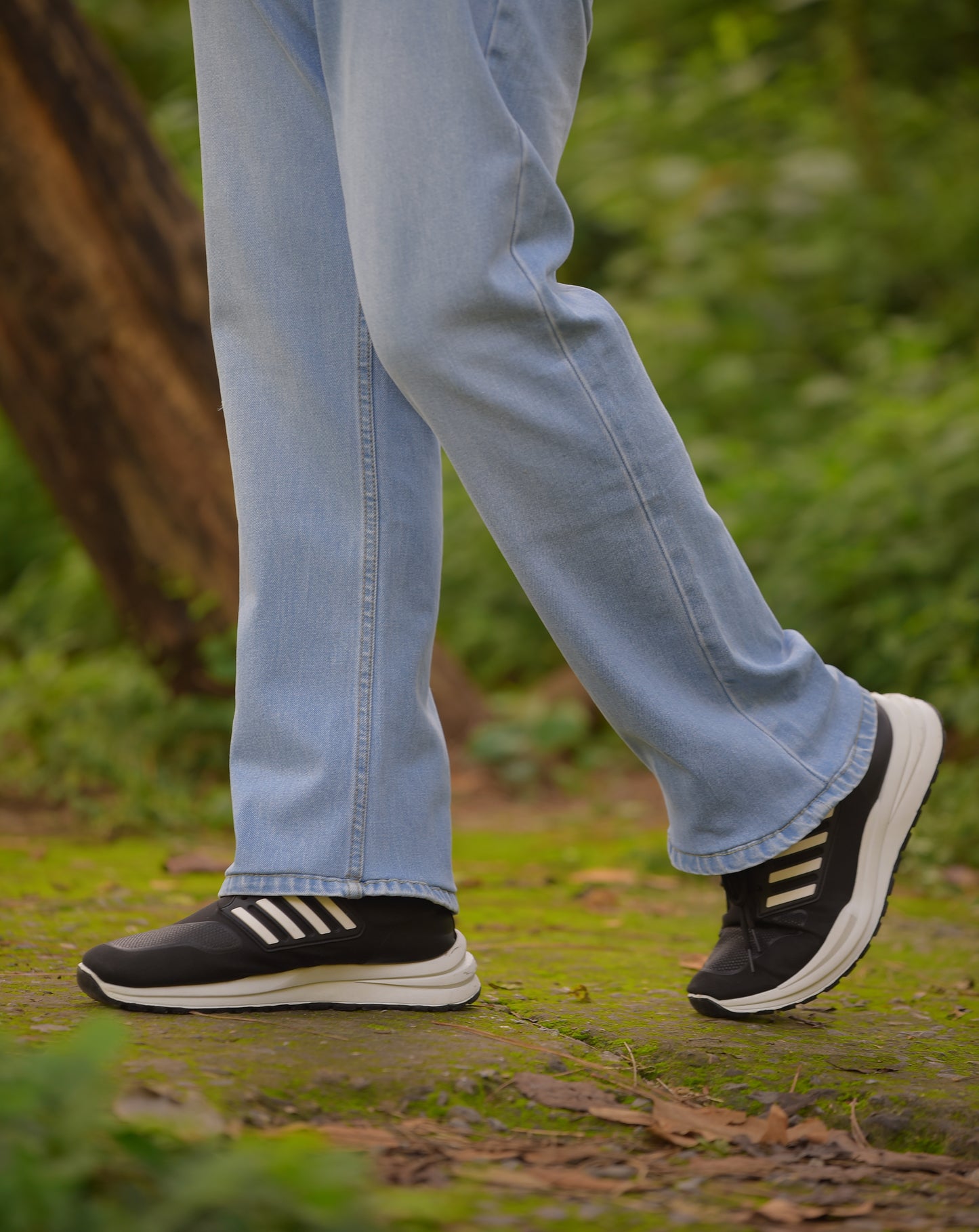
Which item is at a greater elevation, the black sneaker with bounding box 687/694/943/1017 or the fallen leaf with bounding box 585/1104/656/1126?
the fallen leaf with bounding box 585/1104/656/1126

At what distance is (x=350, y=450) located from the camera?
148 centimetres

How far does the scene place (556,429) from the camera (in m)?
1.33

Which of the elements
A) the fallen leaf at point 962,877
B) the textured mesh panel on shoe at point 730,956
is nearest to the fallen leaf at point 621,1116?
the textured mesh panel on shoe at point 730,956

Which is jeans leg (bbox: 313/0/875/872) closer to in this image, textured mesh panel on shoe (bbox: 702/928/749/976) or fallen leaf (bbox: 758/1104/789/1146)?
textured mesh panel on shoe (bbox: 702/928/749/976)

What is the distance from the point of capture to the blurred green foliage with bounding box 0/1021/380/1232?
30.0 inches

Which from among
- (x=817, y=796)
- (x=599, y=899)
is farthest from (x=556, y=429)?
(x=599, y=899)

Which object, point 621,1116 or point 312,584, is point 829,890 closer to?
point 621,1116

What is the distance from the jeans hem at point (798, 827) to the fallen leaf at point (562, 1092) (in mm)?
294

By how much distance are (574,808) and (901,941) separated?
5.34ft

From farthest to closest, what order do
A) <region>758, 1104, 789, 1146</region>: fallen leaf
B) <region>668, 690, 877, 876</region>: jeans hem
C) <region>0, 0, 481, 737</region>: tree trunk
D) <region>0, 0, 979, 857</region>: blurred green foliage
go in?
1. <region>0, 0, 979, 857</region>: blurred green foliage
2. <region>0, 0, 481, 737</region>: tree trunk
3. <region>668, 690, 877, 876</region>: jeans hem
4. <region>758, 1104, 789, 1146</region>: fallen leaf

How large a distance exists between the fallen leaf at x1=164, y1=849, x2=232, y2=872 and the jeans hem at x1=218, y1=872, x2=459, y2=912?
3.65 ft

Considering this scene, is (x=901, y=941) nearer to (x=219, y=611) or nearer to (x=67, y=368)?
(x=219, y=611)

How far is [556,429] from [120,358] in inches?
97.1

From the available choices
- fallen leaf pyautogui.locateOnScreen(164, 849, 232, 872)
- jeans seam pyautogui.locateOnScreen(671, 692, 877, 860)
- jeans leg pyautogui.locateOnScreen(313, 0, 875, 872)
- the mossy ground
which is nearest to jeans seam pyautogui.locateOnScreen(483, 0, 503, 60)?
jeans leg pyautogui.locateOnScreen(313, 0, 875, 872)
